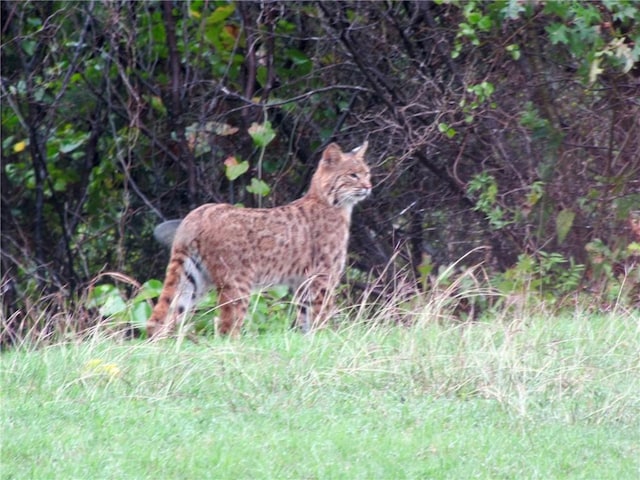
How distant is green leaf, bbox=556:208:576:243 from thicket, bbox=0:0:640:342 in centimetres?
1

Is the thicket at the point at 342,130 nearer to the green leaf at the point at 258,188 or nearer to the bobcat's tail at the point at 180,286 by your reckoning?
the green leaf at the point at 258,188

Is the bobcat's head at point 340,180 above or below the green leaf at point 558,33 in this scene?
below

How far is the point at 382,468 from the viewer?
6242 mm

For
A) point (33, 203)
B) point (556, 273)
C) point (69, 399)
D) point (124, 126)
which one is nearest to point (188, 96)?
point (124, 126)

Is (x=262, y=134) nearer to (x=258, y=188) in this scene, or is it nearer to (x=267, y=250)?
(x=258, y=188)

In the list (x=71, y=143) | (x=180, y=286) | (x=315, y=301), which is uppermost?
A: (x=71, y=143)

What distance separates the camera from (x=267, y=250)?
10695 millimetres

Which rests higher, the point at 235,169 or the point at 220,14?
the point at 220,14

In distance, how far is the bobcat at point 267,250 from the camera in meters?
10.3

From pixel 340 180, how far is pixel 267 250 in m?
1.17

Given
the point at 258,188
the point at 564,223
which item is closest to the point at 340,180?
the point at 258,188

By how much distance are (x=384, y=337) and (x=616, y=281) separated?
393 centimetres

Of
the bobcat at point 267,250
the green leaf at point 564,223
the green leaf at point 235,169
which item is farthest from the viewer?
the green leaf at point 235,169

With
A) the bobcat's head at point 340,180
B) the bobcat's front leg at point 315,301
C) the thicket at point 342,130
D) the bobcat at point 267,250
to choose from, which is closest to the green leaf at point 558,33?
the thicket at point 342,130
